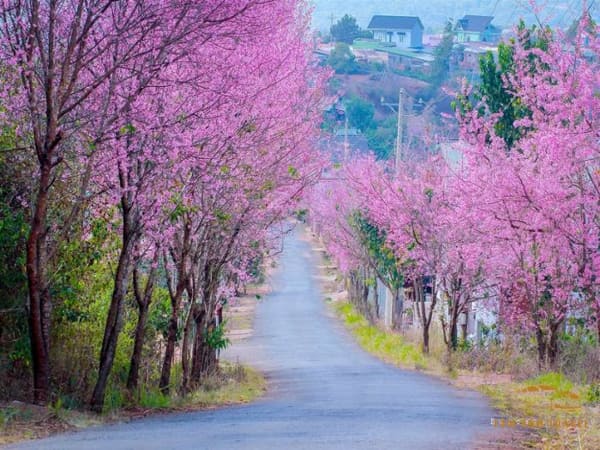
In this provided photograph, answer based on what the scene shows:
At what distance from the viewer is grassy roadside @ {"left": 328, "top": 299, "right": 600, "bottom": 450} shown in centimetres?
1079

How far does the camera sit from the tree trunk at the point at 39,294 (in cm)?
1203

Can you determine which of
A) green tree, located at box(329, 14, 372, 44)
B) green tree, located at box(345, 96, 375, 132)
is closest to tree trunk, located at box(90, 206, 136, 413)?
green tree, located at box(345, 96, 375, 132)

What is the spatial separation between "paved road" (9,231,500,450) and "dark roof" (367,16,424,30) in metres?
79.1

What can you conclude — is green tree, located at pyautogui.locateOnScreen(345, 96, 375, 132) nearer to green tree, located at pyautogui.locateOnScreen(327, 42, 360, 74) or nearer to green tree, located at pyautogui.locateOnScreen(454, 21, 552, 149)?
green tree, located at pyautogui.locateOnScreen(327, 42, 360, 74)

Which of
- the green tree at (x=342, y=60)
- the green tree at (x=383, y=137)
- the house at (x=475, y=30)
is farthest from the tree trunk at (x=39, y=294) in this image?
the house at (x=475, y=30)

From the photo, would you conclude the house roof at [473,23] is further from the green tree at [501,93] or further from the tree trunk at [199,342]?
the tree trunk at [199,342]

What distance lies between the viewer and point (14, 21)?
1209 cm

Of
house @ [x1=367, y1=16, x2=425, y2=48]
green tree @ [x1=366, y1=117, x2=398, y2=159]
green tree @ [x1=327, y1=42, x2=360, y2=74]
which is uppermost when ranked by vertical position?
house @ [x1=367, y1=16, x2=425, y2=48]

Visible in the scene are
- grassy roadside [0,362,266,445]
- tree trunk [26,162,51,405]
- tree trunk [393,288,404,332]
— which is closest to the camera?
grassy roadside [0,362,266,445]

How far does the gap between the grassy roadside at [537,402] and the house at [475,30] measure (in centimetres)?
6677

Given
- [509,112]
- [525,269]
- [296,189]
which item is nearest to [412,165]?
[509,112]

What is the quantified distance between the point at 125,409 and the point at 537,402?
6608mm

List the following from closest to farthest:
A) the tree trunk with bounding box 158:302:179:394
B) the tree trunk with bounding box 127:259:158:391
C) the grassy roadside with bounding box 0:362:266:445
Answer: the grassy roadside with bounding box 0:362:266:445 → the tree trunk with bounding box 127:259:158:391 → the tree trunk with bounding box 158:302:179:394

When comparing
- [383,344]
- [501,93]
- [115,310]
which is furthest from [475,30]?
[115,310]
